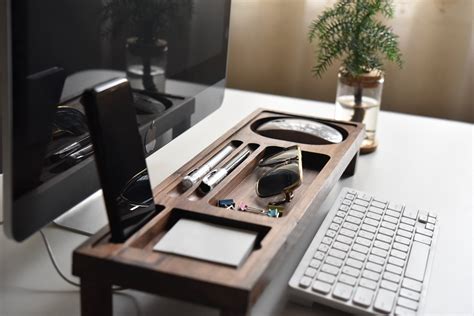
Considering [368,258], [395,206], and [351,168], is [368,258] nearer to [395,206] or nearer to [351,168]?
[395,206]

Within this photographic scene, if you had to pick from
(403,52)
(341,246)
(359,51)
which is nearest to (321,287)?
(341,246)

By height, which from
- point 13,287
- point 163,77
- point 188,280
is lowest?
point 13,287

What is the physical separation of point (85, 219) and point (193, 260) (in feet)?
1.09

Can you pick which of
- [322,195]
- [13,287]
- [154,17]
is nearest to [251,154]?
[322,195]

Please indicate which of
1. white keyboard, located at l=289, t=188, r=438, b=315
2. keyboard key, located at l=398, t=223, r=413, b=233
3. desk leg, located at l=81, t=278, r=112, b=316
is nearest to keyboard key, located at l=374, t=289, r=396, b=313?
white keyboard, located at l=289, t=188, r=438, b=315

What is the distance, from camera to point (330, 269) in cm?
80

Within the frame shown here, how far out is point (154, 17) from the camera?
0.89m

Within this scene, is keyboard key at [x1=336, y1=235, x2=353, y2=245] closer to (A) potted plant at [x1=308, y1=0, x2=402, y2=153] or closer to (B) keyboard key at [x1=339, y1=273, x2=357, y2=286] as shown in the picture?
(B) keyboard key at [x1=339, y1=273, x2=357, y2=286]

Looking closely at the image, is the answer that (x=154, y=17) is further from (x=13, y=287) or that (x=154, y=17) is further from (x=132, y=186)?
(x=13, y=287)

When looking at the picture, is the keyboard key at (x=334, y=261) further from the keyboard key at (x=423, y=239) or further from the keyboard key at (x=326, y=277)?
the keyboard key at (x=423, y=239)

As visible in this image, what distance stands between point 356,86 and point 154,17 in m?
0.55

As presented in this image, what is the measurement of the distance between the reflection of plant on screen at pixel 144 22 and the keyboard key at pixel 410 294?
45 centimetres

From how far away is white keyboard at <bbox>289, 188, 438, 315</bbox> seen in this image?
0.75 meters

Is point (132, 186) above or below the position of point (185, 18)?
below
